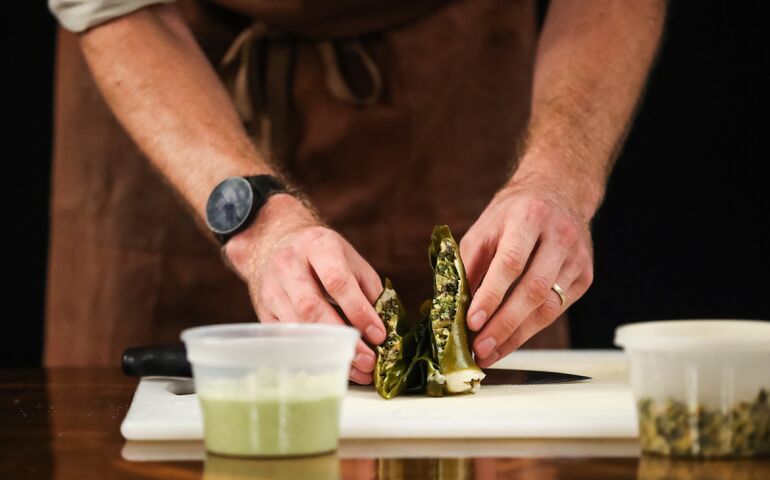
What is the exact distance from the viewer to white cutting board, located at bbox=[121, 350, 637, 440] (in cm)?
123

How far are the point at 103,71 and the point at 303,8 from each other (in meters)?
0.41

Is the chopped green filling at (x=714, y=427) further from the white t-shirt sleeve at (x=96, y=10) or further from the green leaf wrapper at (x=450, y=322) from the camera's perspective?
the white t-shirt sleeve at (x=96, y=10)

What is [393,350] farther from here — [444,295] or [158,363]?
[158,363]

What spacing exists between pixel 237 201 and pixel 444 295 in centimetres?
41

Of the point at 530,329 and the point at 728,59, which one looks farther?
the point at 728,59

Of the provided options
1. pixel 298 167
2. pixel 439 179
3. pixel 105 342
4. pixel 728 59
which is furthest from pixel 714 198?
pixel 105 342

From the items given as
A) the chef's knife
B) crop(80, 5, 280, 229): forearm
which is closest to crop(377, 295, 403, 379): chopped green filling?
the chef's knife

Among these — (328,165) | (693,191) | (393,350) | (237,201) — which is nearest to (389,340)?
(393,350)

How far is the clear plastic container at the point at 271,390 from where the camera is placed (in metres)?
1.06

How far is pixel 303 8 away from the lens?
2240mm

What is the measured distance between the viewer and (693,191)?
3652 millimetres

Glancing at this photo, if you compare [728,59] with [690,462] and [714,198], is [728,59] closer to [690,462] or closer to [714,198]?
[714,198]

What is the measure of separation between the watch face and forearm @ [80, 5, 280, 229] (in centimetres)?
7

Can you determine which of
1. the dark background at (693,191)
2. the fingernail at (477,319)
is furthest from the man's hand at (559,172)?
the dark background at (693,191)
